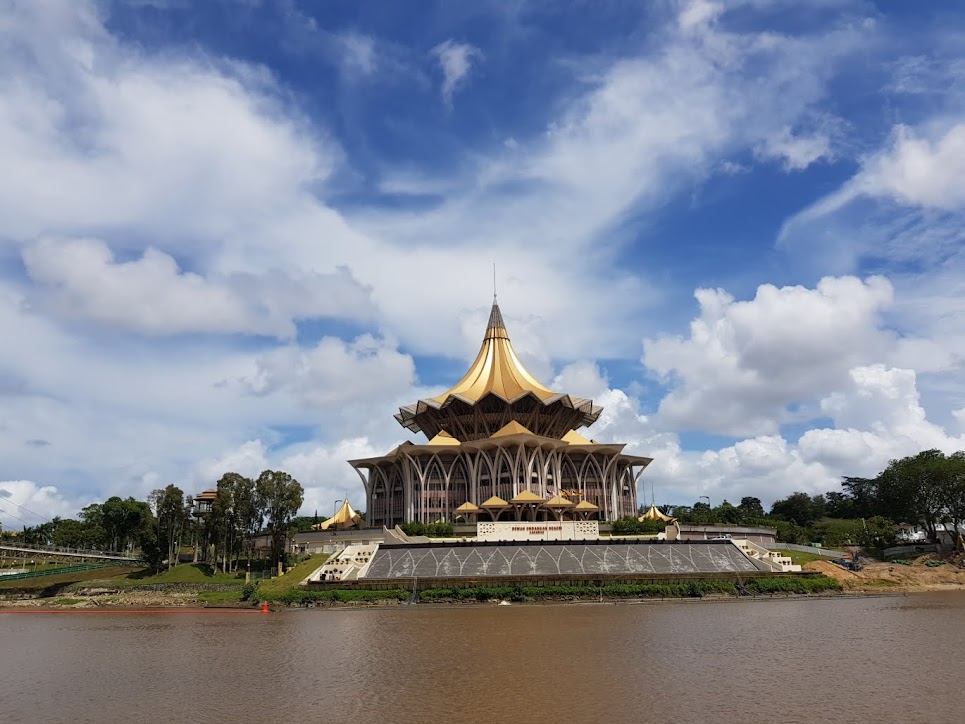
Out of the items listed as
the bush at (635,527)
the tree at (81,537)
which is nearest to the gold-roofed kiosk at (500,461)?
the bush at (635,527)

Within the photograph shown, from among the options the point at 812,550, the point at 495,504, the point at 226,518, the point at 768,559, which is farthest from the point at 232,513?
the point at 812,550

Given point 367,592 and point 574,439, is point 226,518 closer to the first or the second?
point 367,592

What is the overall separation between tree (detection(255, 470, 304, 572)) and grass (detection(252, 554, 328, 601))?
7013 mm

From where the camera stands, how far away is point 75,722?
48.2 ft

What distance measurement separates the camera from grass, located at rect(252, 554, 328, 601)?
41456mm

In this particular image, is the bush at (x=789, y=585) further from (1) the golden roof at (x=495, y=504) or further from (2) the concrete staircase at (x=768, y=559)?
(1) the golden roof at (x=495, y=504)

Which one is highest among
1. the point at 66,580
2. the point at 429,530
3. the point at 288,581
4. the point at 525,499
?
the point at 525,499

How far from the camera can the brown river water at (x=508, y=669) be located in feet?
49.0

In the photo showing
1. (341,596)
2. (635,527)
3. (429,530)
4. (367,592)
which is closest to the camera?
(341,596)

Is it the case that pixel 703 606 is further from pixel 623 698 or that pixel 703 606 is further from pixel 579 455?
pixel 579 455

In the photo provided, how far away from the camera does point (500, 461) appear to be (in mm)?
67625

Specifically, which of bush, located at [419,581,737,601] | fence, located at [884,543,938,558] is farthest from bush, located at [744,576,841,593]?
fence, located at [884,543,938,558]

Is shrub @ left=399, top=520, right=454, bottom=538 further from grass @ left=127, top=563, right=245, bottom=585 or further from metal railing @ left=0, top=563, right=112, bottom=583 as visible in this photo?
metal railing @ left=0, top=563, right=112, bottom=583

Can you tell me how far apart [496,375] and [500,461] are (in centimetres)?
1078
